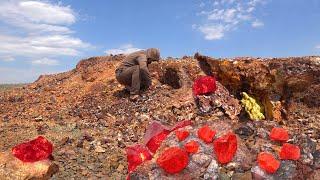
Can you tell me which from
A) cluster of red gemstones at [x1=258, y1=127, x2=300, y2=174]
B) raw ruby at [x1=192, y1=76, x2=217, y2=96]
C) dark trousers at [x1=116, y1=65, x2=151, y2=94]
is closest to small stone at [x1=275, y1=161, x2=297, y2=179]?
cluster of red gemstones at [x1=258, y1=127, x2=300, y2=174]

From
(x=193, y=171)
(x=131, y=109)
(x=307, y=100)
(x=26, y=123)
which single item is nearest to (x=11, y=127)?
(x=26, y=123)

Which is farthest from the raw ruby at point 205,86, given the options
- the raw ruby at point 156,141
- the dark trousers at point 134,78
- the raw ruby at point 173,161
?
the raw ruby at point 173,161

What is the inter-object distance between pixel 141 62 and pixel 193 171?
37.3ft

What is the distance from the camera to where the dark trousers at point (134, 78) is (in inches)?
670

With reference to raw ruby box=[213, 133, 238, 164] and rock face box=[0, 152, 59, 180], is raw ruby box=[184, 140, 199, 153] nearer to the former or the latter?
raw ruby box=[213, 133, 238, 164]

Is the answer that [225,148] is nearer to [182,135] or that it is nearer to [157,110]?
[182,135]

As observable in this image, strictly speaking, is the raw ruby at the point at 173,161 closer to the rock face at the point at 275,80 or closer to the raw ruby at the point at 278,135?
the raw ruby at the point at 278,135

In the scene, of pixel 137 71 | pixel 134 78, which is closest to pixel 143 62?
pixel 137 71

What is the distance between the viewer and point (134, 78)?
55.8 ft

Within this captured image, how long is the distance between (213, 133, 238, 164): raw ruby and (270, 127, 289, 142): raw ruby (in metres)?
0.58

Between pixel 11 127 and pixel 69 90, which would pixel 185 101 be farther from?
pixel 69 90

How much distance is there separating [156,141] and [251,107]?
249 inches

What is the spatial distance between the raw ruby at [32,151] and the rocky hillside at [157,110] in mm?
975

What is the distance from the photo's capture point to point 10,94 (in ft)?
71.2
